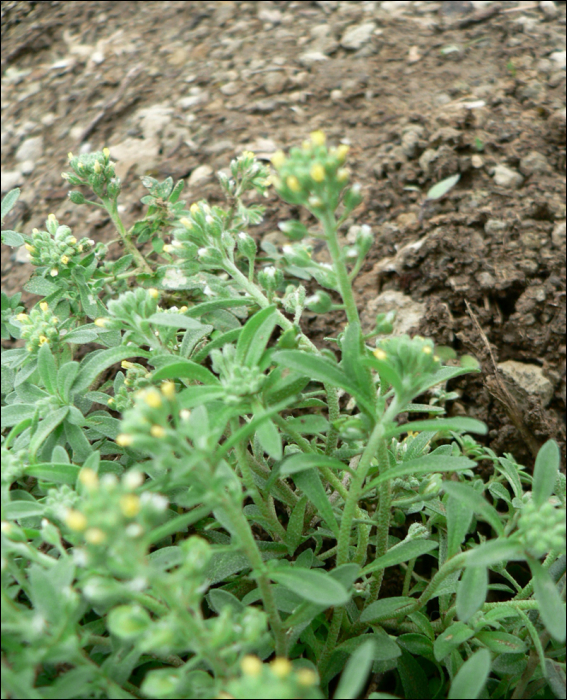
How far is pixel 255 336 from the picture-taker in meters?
1.89

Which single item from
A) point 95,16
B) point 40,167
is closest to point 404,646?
point 40,167

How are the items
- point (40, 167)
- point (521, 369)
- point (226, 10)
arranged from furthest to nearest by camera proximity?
point (226, 10), point (40, 167), point (521, 369)

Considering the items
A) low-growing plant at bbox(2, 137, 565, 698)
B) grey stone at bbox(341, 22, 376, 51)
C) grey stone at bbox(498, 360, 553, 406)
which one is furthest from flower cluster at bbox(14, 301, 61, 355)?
grey stone at bbox(341, 22, 376, 51)

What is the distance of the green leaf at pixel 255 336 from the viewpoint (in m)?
1.86

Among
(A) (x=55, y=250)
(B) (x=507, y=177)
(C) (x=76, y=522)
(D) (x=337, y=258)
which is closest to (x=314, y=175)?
(D) (x=337, y=258)

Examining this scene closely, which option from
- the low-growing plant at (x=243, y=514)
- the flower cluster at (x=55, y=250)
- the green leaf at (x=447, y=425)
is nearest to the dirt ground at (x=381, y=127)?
the low-growing plant at (x=243, y=514)

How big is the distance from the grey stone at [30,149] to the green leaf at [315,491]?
3.84 metres

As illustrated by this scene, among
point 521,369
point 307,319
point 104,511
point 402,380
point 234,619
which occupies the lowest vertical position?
point 521,369

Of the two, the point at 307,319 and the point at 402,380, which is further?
the point at 307,319

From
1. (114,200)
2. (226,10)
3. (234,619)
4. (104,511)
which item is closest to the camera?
(104,511)

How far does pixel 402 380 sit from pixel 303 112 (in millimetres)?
3207

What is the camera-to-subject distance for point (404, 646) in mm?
1981

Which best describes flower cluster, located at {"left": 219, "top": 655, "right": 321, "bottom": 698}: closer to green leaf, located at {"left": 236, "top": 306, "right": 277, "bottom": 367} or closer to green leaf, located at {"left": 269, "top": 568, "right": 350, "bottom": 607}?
green leaf, located at {"left": 269, "top": 568, "right": 350, "bottom": 607}

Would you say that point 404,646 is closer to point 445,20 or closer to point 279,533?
point 279,533
